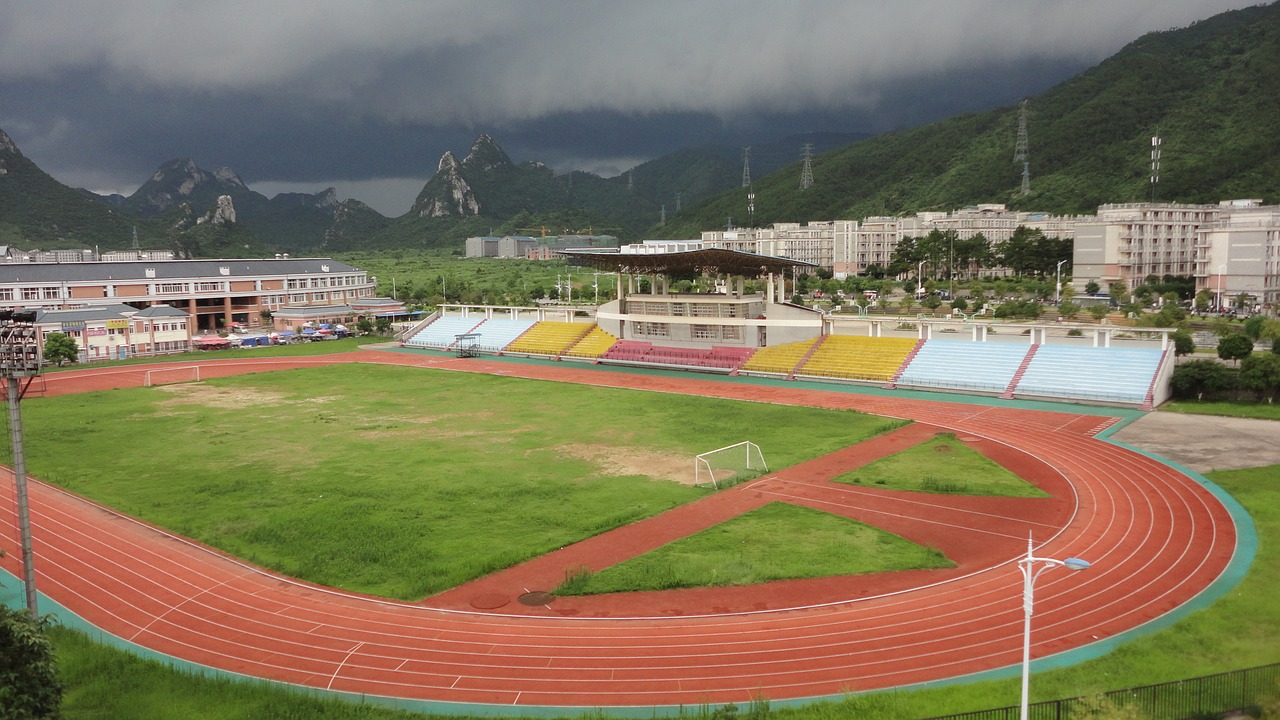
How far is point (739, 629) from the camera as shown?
52.2 ft

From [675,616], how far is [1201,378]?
3282cm

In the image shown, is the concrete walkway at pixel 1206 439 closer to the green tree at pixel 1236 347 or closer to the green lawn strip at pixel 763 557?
the green tree at pixel 1236 347

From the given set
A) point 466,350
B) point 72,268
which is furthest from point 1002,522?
point 72,268

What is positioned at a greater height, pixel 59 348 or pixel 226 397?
pixel 59 348

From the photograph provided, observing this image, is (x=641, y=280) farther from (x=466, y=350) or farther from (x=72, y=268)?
(x=72, y=268)

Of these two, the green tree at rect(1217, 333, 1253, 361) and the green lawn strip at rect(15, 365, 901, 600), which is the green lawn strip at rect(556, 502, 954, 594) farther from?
the green tree at rect(1217, 333, 1253, 361)

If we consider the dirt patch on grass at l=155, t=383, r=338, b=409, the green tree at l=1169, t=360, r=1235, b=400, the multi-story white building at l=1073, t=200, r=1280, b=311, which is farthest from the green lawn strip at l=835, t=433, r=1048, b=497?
the multi-story white building at l=1073, t=200, r=1280, b=311

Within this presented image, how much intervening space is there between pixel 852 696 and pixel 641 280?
90302 mm

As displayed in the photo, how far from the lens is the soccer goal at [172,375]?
168 ft

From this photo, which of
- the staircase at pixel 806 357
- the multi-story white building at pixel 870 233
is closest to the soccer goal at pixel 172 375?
the staircase at pixel 806 357

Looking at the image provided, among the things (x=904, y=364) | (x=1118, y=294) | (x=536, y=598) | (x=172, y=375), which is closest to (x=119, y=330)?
(x=172, y=375)

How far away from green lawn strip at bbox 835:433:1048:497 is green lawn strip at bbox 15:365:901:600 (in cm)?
286

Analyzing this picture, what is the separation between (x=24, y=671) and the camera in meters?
10.5

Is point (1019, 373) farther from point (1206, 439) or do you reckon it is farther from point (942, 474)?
point (942, 474)
